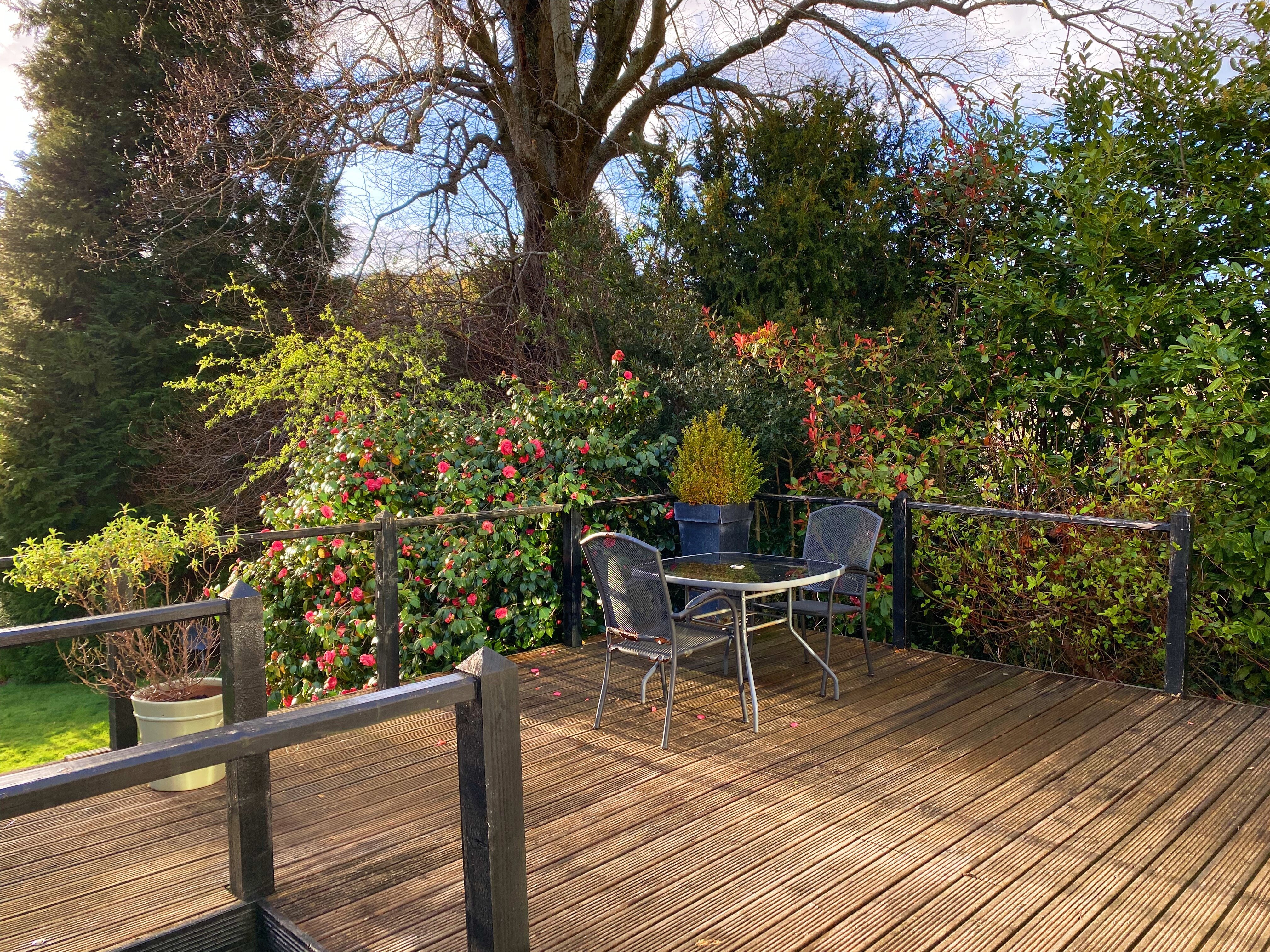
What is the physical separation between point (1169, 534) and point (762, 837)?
270 cm

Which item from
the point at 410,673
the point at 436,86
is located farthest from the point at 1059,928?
the point at 436,86

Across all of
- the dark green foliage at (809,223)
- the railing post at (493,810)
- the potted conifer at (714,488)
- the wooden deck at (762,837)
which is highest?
the dark green foliage at (809,223)

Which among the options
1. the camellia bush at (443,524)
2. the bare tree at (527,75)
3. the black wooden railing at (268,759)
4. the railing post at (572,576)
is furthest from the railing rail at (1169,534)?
the bare tree at (527,75)

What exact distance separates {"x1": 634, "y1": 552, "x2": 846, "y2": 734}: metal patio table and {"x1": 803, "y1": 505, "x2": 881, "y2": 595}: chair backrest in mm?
136

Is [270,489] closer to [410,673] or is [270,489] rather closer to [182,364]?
[182,364]

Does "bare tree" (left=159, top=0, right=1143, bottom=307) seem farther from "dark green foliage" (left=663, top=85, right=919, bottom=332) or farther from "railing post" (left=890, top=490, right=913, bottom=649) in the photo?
"railing post" (left=890, top=490, right=913, bottom=649)

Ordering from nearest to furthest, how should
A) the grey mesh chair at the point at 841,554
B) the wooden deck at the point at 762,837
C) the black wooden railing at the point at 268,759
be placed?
the black wooden railing at the point at 268,759
the wooden deck at the point at 762,837
the grey mesh chair at the point at 841,554

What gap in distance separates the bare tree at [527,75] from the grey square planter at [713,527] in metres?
4.69

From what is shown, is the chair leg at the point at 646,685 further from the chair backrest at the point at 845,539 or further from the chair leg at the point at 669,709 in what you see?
the chair backrest at the point at 845,539

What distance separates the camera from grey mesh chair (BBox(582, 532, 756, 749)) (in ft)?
10.9

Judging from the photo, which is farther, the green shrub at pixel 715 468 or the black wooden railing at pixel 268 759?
the green shrub at pixel 715 468

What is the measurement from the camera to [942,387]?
5.65 m

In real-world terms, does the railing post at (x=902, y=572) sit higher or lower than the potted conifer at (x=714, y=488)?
lower

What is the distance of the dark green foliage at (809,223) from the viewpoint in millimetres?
6129
